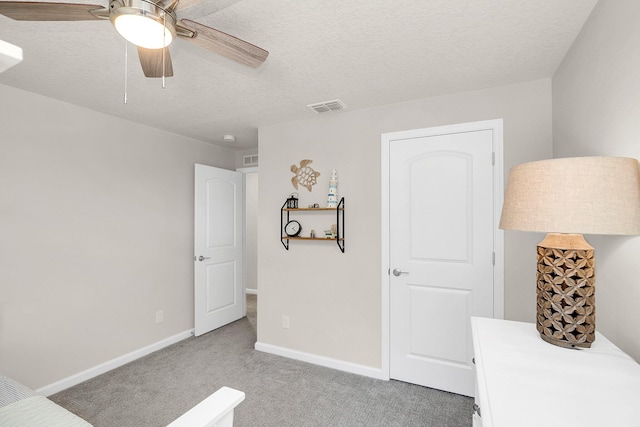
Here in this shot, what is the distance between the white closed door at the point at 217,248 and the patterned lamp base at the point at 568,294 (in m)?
3.37

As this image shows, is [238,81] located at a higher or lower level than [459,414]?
higher

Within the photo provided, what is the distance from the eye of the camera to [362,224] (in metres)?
2.71

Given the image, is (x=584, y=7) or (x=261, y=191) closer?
(x=584, y=7)

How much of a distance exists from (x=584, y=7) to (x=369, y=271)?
208 centimetres

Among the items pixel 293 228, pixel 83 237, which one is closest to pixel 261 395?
pixel 293 228

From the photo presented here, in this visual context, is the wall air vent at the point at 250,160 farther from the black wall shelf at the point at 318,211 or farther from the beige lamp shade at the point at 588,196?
the beige lamp shade at the point at 588,196

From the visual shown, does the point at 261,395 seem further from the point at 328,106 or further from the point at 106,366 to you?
the point at 328,106

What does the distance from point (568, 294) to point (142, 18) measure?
73.4 inches

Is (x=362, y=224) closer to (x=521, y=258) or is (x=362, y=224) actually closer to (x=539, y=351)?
(x=521, y=258)

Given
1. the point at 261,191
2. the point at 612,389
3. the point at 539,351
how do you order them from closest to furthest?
the point at 612,389 → the point at 539,351 → the point at 261,191

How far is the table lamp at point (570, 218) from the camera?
98cm

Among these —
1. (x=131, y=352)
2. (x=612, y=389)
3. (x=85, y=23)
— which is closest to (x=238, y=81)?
(x=85, y=23)

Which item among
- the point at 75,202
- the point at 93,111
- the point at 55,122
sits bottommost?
the point at 75,202

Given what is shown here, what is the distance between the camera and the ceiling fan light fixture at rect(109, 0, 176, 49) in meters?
1.09
